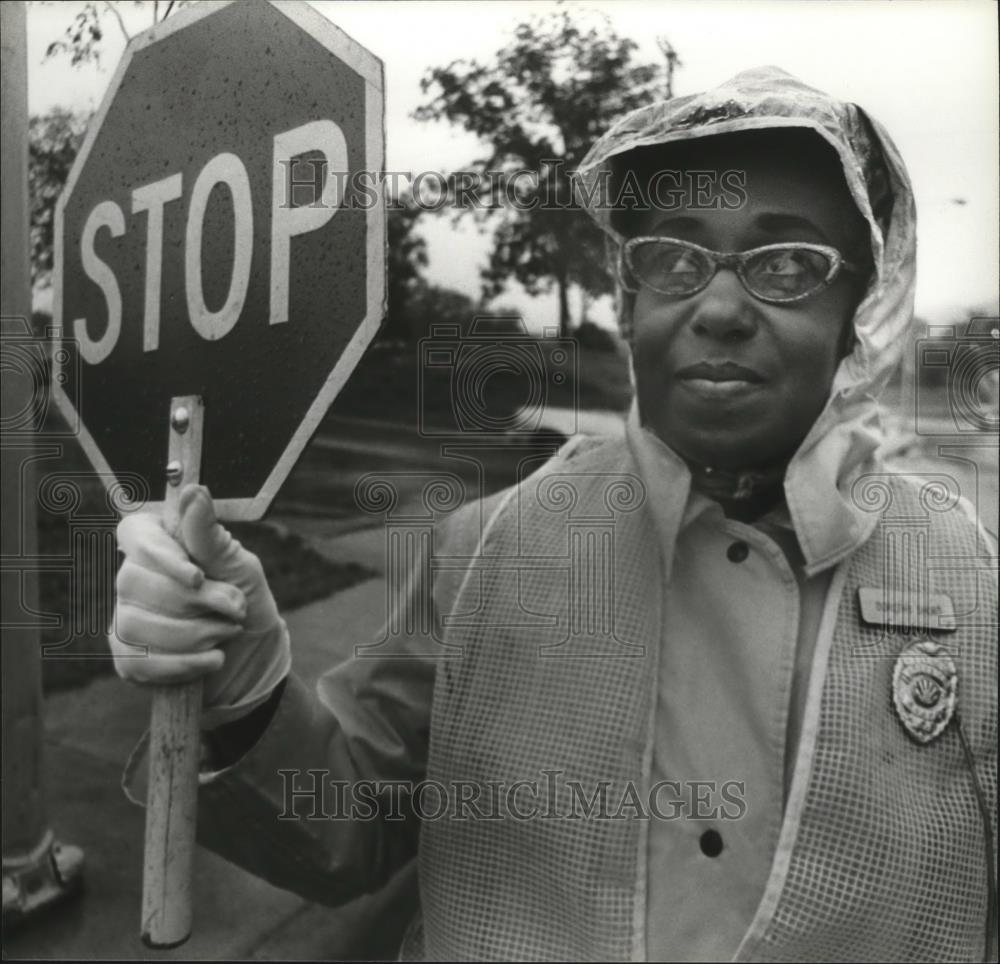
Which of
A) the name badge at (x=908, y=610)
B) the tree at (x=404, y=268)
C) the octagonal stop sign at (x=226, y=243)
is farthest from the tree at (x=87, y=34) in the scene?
the name badge at (x=908, y=610)

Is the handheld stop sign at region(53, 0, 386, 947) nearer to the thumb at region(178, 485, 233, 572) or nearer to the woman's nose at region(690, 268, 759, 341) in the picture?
the thumb at region(178, 485, 233, 572)

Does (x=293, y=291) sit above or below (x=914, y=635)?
above

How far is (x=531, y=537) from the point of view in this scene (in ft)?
3.36

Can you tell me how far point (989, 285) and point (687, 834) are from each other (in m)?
0.70

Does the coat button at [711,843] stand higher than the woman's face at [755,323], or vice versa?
the woman's face at [755,323]

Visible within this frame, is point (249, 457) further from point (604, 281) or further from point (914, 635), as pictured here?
point (914, 635)

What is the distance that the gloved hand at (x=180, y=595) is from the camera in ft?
2.60

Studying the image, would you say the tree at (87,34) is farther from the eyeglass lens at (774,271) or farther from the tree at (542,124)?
the eyeglass lens at (774,271)

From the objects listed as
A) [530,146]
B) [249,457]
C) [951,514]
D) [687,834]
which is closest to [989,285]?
[951,514]

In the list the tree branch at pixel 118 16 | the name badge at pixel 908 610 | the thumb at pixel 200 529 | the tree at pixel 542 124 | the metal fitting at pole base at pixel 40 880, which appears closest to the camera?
the thumb at pixel 200 529

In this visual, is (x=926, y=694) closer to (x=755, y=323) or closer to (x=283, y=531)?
(x=755, y=323)

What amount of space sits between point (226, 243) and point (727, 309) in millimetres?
559

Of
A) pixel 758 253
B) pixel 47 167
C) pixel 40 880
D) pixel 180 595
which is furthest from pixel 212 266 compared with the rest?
pixel 40 880

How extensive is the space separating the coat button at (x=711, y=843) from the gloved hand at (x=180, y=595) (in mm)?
547
